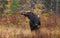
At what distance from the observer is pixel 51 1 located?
1430 cm

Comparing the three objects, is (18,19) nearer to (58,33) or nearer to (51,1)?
(51,1)

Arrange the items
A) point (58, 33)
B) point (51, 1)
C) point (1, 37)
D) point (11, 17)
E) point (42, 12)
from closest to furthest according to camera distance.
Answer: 1. point (1, 37)
2. point (58, 33)
3. point (11, 17)
4. point (42, 12)
5. point (51, 1)

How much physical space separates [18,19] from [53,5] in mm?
3540

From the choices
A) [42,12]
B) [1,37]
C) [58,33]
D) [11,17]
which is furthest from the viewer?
[42,12]

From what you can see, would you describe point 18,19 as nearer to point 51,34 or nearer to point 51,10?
point 51,10

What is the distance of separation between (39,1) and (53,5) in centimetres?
134

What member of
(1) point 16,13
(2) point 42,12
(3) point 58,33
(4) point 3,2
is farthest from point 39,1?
(3) point 58,33

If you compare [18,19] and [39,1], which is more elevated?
[39,1]

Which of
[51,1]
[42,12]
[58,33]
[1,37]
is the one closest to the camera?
[1,37]

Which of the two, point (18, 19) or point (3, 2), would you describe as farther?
point (3, 2)

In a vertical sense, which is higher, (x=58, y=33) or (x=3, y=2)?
(x=3, y=2)

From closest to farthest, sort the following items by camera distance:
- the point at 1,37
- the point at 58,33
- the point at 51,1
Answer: the point at 1,37 < the point at 58,33 < the point at 51,1

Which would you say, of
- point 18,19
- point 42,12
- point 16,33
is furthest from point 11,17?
point 16,33

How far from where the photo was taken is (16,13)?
12789 mm
